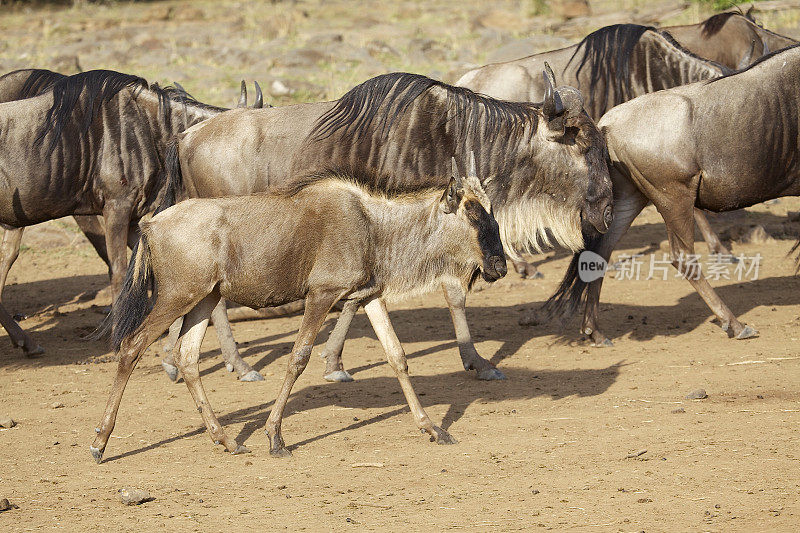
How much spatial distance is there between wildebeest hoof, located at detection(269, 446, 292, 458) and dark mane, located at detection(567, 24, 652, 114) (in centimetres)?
604

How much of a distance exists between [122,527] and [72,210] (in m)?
4.55

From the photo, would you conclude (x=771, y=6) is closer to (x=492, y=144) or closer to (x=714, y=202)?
(x=714, y=202)

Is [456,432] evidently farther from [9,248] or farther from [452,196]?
[9,248]

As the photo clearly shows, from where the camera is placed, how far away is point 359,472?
530 cm

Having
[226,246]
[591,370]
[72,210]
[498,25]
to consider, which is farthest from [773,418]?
[498,25]

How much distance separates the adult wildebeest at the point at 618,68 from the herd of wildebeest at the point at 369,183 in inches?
0.9

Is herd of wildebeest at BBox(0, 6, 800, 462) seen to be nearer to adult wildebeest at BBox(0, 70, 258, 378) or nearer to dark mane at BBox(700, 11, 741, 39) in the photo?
adult wildebeest at BBox(0, 70, 258, 378)

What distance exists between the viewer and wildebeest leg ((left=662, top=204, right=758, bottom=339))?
25.7ft

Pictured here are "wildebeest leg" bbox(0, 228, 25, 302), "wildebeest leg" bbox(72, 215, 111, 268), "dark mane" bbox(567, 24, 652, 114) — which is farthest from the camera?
"wildebeest leg" bbox(72, 215, 111, 268)

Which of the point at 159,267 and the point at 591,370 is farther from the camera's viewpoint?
the point at 591,370

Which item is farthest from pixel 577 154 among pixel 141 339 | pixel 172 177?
pixel 141 339

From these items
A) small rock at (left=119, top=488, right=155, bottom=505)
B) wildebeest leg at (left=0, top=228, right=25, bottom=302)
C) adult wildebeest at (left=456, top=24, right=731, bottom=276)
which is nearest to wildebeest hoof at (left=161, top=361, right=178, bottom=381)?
wildebeest leg at (left=0, top=228, right=25, bottom=302)

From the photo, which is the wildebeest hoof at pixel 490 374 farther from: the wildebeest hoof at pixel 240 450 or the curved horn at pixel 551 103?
the wildebeest hoof at pixel 240 450

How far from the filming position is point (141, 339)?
5.66m
